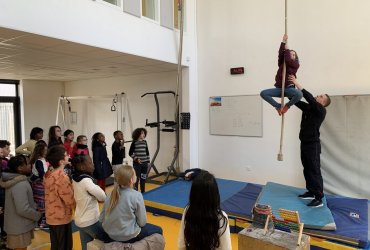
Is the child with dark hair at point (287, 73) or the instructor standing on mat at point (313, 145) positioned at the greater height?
the child with dark hair at point (287, 73)

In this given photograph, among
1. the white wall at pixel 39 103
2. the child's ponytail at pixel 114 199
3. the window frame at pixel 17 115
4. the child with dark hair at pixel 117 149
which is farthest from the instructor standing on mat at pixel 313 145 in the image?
the window frame at pixel 17 115

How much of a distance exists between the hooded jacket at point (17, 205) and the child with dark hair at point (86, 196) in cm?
55

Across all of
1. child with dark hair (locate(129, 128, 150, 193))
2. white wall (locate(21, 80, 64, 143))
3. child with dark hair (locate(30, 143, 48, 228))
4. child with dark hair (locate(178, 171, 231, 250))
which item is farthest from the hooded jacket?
white wall (locate(21, 80, 64, 143))

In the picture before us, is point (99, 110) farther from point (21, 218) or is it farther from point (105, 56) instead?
point (21, 218)

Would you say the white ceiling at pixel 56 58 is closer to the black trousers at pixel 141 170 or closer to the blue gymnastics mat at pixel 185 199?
the black trousers at pixel 141 170

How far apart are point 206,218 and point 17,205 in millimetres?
2047

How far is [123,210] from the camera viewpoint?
230 centimetres

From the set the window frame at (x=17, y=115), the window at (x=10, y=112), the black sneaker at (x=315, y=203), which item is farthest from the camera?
the window frame at (x=17, y=115)

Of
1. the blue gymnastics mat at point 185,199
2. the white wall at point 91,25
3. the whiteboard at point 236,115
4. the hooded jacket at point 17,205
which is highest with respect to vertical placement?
the white wall at point 91,25

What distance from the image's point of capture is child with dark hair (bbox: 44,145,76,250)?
8.75 ft

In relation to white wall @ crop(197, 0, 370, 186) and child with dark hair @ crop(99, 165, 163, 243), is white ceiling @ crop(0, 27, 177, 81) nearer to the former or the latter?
white wall @ crop(197, 0, 370, 186)

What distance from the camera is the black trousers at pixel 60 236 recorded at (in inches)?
107

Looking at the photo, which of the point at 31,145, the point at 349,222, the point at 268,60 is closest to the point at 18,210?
the point at 31,145

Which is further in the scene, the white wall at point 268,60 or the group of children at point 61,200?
the white wall at point 268,60
